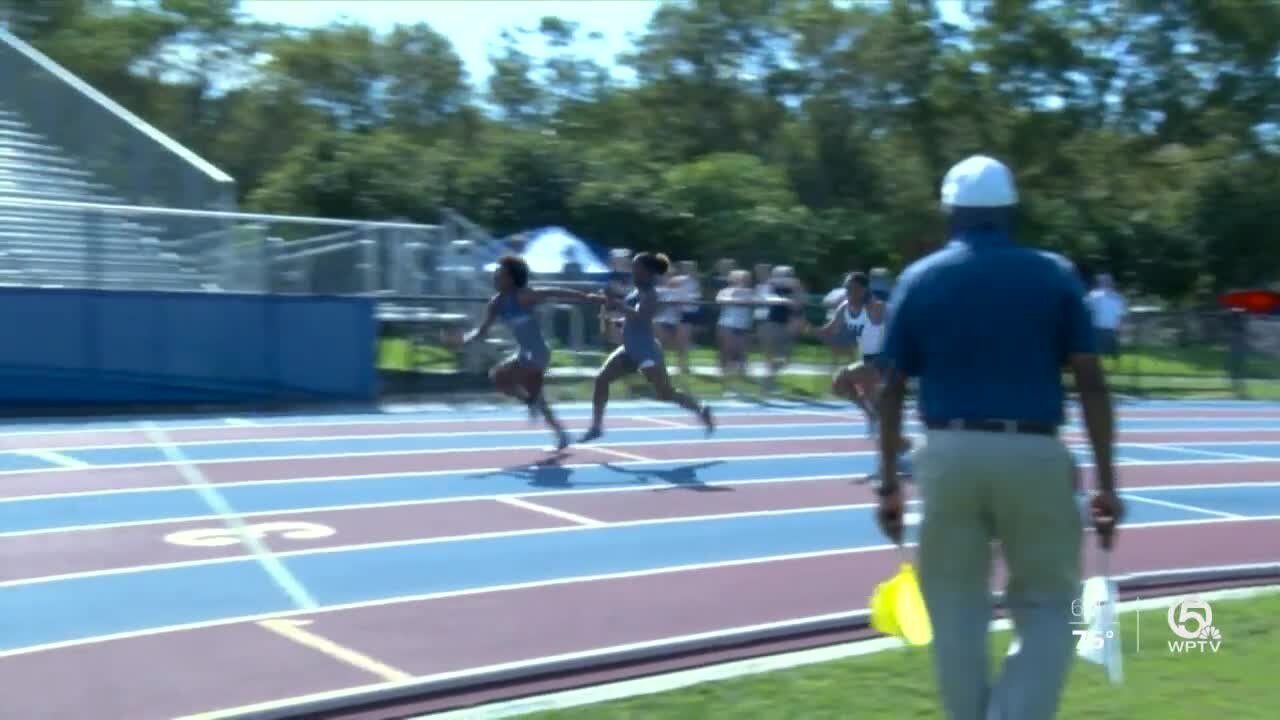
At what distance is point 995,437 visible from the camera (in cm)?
559

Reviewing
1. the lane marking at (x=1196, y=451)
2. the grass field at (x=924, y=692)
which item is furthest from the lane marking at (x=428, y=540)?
the lane marking at (x=1196, y=451)

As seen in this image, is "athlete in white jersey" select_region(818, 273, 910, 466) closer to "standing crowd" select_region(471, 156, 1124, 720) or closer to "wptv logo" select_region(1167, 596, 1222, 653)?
"wptv logo" select_region(1167, 596, 1222, 653)

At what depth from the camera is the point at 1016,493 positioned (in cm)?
559

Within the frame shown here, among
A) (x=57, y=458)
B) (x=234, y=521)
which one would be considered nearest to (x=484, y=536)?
(x=234, y=521)

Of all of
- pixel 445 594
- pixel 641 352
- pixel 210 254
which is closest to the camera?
pixel 445 594

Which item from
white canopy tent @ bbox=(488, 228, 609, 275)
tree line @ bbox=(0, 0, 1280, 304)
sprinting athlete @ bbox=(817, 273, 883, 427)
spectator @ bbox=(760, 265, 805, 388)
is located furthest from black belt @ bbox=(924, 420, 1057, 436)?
tree line @ bbox=(0, 0, 1280, 304)

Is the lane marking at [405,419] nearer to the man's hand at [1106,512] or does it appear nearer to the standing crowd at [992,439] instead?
the standing crowd at [992,439]

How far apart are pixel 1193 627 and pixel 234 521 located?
630cm

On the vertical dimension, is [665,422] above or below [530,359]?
below

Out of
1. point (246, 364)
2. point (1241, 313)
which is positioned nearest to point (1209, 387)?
point (1241, 313)

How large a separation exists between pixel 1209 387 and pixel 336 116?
3746cm

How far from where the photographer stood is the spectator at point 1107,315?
27.7 m

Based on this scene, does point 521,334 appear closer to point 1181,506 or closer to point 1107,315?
point 1181,506

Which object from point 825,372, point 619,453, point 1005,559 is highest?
point 1005,559
